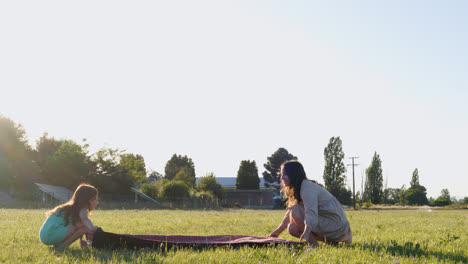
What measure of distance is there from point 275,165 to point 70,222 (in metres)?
72.9

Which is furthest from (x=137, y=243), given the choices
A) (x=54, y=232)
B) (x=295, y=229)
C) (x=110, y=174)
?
(x=110, y=174)

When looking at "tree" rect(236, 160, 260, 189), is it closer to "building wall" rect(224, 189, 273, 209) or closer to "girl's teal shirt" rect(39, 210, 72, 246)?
"building wall" rect(224, 189, 273, 209)

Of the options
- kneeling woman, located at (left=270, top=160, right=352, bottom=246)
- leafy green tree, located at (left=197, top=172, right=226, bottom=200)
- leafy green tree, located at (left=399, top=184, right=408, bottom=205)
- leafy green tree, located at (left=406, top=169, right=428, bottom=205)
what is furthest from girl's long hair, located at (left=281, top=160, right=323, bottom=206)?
leafy green tree, located at (left=399, top=184, right=408, bottom=205)

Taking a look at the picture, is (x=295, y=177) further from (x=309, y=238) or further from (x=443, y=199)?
(x=443, y=199)

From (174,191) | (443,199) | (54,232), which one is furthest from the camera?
(443,199)

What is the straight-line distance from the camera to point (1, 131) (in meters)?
35.1

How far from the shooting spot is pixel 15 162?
35.3 m

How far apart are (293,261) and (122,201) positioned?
3212 centimetres

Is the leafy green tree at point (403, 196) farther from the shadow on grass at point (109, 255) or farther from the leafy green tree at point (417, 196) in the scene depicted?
the shadow on grass at point (109, 255)

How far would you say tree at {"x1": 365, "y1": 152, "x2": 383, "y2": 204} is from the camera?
65.9m

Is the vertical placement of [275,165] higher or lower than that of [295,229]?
higher

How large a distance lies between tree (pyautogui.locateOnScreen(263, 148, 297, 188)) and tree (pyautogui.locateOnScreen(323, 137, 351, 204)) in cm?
1793

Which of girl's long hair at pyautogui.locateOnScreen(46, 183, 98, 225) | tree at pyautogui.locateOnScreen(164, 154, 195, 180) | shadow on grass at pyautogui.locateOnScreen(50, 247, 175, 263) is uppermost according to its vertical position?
tree at pyautogui.locateOnScreen(164, 154, 195, 180)

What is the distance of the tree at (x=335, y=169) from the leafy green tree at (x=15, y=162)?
40.2 meters
